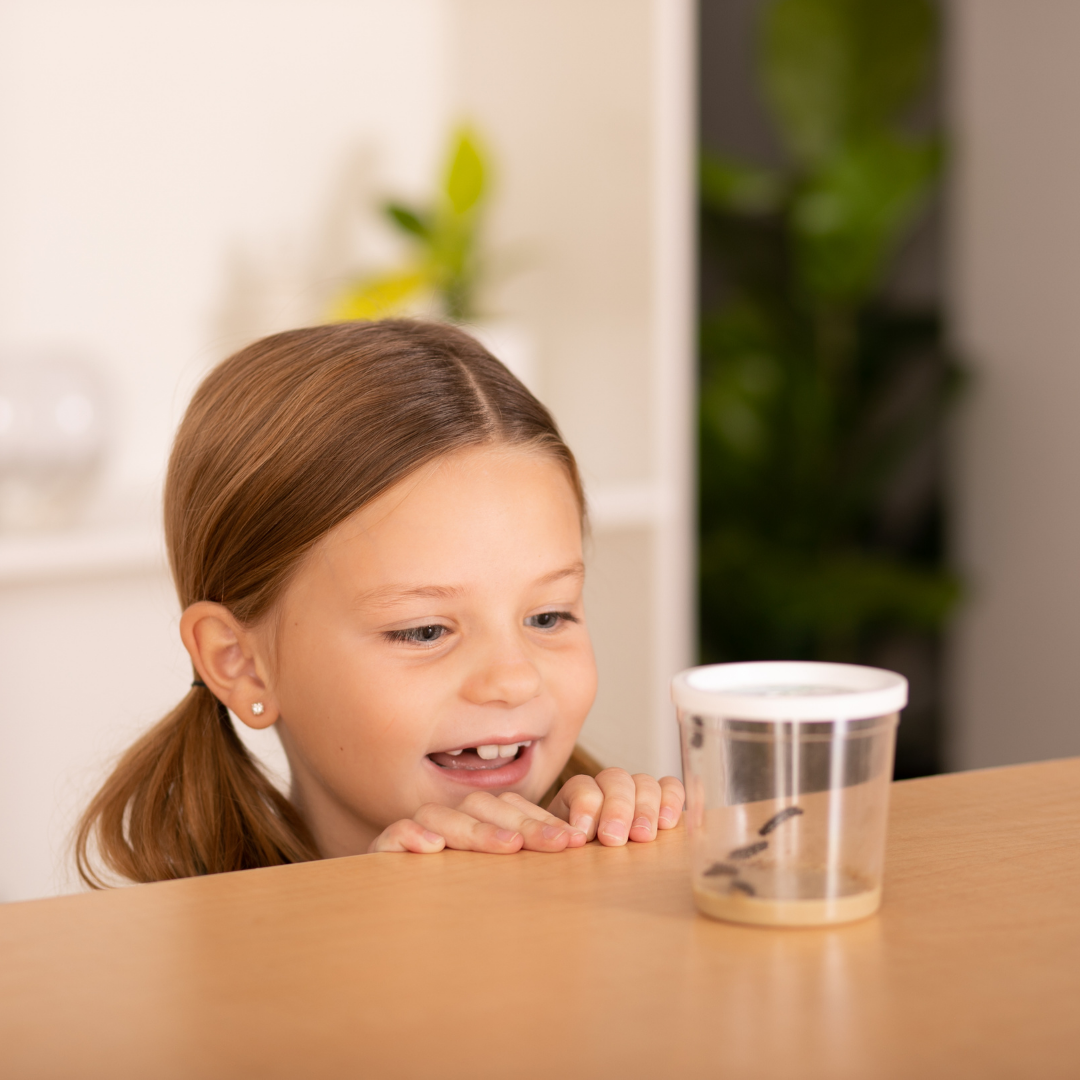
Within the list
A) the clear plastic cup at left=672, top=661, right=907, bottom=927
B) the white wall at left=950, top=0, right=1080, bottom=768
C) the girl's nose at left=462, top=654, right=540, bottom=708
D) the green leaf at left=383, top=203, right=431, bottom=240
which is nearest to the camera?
the clear plastic cup at left=672, top=661, right=907, bottom=927

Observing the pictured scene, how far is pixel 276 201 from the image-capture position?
2305mm

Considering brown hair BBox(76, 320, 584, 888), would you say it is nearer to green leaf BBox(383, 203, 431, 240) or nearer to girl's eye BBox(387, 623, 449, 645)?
girl's eye BBox(387, 623, 449, 645)

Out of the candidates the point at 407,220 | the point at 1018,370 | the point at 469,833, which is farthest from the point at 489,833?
the point at 1018,370

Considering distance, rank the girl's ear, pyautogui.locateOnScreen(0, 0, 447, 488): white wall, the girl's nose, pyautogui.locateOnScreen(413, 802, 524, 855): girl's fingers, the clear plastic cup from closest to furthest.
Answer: the clear plastic cup, pyautogui.locateOnScreen(413, 802, 524, 855): girl's fingers, the girl's nose, the girl's ear, pyautogui.locateOnScreen(0, 0, 447, 488): white wall

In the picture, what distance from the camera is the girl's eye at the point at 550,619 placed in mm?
1002

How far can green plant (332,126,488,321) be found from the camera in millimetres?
2246

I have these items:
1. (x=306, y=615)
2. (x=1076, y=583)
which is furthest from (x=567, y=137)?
(x=306, y=615)

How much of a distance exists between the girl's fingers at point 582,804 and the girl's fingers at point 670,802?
0.03 m

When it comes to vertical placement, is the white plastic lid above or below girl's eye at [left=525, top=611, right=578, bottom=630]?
above

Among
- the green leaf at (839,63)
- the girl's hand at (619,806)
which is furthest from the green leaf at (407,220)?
the girl's hand at (619,806)

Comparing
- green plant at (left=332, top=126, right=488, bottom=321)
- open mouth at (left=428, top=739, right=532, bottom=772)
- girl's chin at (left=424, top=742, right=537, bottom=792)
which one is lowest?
girl's chin at (left=424, top=742, right=537, bottom=792)

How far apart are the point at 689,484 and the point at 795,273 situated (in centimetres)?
117

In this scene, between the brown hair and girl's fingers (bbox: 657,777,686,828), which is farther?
the brown hair

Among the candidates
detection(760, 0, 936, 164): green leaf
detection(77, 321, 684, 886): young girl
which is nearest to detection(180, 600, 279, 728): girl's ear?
detection(77, 321, 684, 886): young girl
